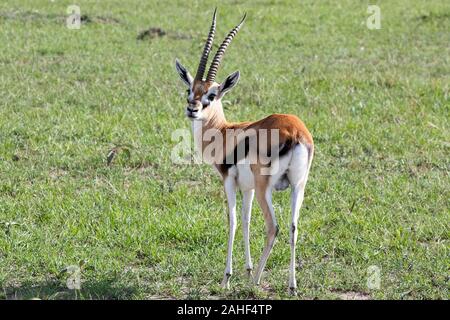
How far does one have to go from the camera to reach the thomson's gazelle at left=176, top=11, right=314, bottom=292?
17.6 feet

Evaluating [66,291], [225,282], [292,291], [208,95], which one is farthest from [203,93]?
[66,291]

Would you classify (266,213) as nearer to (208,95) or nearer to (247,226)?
(247,226)

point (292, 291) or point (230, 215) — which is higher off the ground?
point (230, 215)

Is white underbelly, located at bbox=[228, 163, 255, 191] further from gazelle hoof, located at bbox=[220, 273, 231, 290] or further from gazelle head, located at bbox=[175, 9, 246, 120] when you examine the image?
gazelle hoof, located at bbox=[220, 273, 231, 290]

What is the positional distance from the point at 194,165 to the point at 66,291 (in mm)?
2728

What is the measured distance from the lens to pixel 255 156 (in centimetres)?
542

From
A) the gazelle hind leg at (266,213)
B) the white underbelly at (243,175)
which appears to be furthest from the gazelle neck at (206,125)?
the gazelle hind leg at (266,213)

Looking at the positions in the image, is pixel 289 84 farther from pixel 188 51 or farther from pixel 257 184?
pixel 257 184

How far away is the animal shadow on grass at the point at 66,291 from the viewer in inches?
214

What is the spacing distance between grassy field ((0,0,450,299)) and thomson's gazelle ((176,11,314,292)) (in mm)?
418

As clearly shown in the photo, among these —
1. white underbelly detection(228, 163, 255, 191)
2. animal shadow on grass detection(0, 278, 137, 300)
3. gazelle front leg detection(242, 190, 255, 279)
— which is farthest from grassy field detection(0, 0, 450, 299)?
white underbelly detection(228, 163, 255, 191)

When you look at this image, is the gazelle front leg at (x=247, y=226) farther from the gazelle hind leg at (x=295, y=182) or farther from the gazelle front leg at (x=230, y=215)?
the gazelle hind leg at (x=295, y=182)

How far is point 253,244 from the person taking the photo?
635cm
